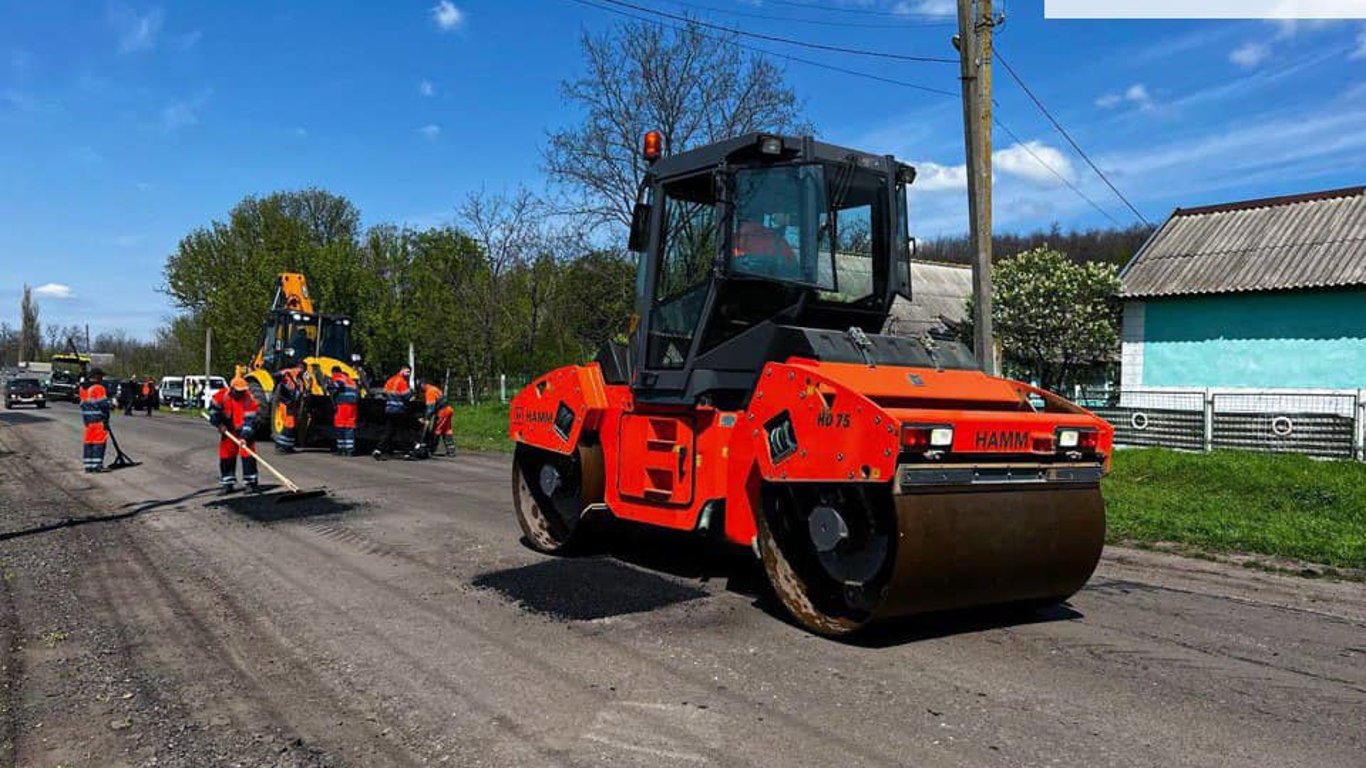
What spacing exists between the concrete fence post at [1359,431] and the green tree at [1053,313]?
1098cm

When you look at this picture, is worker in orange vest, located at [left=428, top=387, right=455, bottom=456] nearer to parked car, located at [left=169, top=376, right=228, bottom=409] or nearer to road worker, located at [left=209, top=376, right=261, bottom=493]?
road worker, located at [left=209, top=376, right=261, bottom=493]

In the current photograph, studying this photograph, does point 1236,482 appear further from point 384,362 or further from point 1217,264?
point 384,362

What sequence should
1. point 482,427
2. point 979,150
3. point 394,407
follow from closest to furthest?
point 979,150
point 394,407
point 482,427

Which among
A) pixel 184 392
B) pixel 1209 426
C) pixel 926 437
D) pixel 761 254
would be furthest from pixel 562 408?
pixel 184 392

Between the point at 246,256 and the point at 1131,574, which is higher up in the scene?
the point at 246,256

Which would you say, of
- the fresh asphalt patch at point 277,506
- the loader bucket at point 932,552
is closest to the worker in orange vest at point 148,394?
the fresh asphalt patch at point 277,506

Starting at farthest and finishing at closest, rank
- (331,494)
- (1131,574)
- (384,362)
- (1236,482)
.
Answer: (384,362)
(1236,482)
(331,494)
(1131,574)

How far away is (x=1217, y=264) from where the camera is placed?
19.6 m

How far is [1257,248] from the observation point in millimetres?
19344

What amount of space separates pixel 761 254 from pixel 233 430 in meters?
8.23

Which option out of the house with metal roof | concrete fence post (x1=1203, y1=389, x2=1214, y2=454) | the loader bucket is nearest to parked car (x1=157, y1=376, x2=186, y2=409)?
the house with metal roof

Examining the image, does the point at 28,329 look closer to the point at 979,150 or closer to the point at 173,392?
the point at 173,392

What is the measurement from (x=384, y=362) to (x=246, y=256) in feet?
40.2

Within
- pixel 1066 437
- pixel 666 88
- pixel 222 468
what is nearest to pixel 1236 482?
pixel 1066 437
